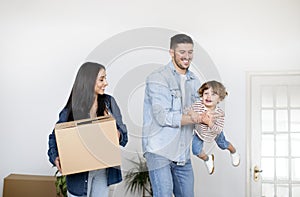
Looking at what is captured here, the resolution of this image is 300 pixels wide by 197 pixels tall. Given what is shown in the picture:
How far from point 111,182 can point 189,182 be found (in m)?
0.53

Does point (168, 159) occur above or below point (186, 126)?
below

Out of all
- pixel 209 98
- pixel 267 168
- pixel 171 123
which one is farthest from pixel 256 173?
pixel 171 123

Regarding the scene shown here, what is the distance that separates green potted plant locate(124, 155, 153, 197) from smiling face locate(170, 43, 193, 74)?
4.72 feet

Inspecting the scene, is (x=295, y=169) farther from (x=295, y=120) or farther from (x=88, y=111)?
(x=88, y=111)

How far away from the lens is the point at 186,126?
2.66 meters

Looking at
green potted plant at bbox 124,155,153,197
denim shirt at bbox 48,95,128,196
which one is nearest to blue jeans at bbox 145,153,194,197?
denim shirt at bbox 48,95,128,196

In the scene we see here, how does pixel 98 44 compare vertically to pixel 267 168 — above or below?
above

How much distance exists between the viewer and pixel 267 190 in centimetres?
420

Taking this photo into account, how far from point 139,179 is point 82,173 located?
4.66 feet

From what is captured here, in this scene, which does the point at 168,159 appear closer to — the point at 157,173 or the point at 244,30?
the point at 157,173

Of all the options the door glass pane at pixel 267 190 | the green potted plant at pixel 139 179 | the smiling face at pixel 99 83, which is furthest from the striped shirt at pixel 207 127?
the door glass pane at pixel 267 190

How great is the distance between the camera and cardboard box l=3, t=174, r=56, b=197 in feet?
12.1

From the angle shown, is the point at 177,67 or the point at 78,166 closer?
the point at 78,166

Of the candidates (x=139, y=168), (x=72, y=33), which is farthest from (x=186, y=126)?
(x=72, y=33)
